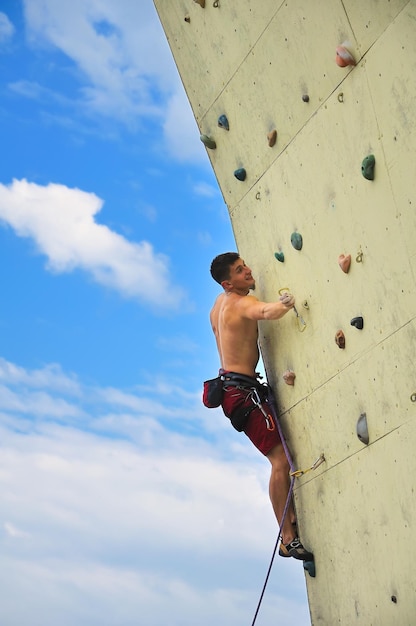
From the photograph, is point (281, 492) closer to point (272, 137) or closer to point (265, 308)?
point (265, 308)

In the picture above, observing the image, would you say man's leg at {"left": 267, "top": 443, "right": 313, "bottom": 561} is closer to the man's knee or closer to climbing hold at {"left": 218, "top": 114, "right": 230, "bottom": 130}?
the man's knee

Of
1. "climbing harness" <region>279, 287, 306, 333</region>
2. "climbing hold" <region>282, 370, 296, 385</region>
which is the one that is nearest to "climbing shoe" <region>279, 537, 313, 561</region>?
"climbing hold" <region>282, 370, 296, 385</region>

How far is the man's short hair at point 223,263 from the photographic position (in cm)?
432

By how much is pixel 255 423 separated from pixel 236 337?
0.40m

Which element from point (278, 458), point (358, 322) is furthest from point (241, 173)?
point (278, 458)

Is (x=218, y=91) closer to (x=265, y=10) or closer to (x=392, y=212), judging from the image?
(x=265, y=10)

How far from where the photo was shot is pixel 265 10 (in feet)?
13.6

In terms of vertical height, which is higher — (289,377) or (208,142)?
(208,142)

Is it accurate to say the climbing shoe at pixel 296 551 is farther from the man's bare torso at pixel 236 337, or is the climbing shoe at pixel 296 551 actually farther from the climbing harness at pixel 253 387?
the man's bare torso at pixel 236 337

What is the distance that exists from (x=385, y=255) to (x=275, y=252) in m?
0.87

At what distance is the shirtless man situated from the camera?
13.9 ft

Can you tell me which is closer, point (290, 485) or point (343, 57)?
point (343, 57)

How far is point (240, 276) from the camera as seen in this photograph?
170 inches

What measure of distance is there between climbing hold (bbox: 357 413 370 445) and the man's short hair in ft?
3.22
